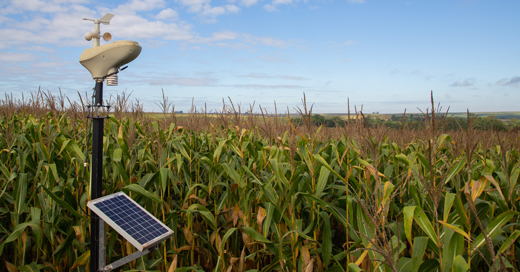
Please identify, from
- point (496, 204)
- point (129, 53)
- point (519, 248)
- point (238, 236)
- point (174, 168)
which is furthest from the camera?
point (174, 168)

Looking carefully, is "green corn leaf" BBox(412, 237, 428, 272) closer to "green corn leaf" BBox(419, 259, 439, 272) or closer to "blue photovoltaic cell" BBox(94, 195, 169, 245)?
"green corn leaf" BBox(419, 259, 439, 272)

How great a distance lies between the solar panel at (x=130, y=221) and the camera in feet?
6.20

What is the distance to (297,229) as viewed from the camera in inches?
94.3

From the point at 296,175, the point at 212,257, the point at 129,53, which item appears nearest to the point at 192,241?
the point at 212,257

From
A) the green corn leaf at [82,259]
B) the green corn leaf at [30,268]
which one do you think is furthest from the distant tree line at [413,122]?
the green corn leaf at [30,268]

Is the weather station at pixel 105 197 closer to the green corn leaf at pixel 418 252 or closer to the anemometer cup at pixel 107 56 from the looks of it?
the anemometer cup at pixel 107 56

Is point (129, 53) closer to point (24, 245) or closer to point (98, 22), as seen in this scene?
point (98, 22)

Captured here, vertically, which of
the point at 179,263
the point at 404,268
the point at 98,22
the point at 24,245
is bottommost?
the point at 179,263

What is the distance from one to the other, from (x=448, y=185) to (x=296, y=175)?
1.94m

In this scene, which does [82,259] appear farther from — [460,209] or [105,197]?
[460,209]

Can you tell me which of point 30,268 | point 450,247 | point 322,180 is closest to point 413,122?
point 322,180

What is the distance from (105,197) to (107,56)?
108cm

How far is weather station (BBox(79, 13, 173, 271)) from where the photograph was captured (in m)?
2.03

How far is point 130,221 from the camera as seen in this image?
2.06 metres
